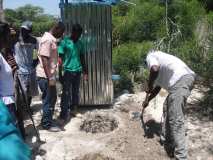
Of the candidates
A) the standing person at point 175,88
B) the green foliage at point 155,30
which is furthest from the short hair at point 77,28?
the green foliage at point 155,30

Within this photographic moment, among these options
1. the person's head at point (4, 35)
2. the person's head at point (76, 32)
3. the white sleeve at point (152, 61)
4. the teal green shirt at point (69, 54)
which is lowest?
the teal green shirt at point (69, 54)

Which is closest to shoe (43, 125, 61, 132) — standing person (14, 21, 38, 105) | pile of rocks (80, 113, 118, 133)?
pile of rocks (80, 113, 118, 133)

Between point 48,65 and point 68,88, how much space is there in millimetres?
907

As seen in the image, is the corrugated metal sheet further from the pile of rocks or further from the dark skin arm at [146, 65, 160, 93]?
the dark skin arm at [146, 65, 160, 93]

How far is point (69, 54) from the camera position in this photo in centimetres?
671

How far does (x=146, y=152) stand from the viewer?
5660 millimetres

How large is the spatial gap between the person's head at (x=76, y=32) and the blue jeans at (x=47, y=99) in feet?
3.32

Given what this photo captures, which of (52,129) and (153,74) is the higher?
(153,74)

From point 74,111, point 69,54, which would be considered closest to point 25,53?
point 69,54

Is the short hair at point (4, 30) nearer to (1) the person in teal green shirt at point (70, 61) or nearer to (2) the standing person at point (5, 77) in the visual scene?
(2) the standing person at point (5, 77)

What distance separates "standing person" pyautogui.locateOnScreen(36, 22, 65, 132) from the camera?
5.89 meters

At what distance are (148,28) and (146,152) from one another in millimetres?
5715

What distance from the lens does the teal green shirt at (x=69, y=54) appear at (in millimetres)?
6668

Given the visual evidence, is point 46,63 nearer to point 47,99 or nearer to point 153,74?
point 47,99
